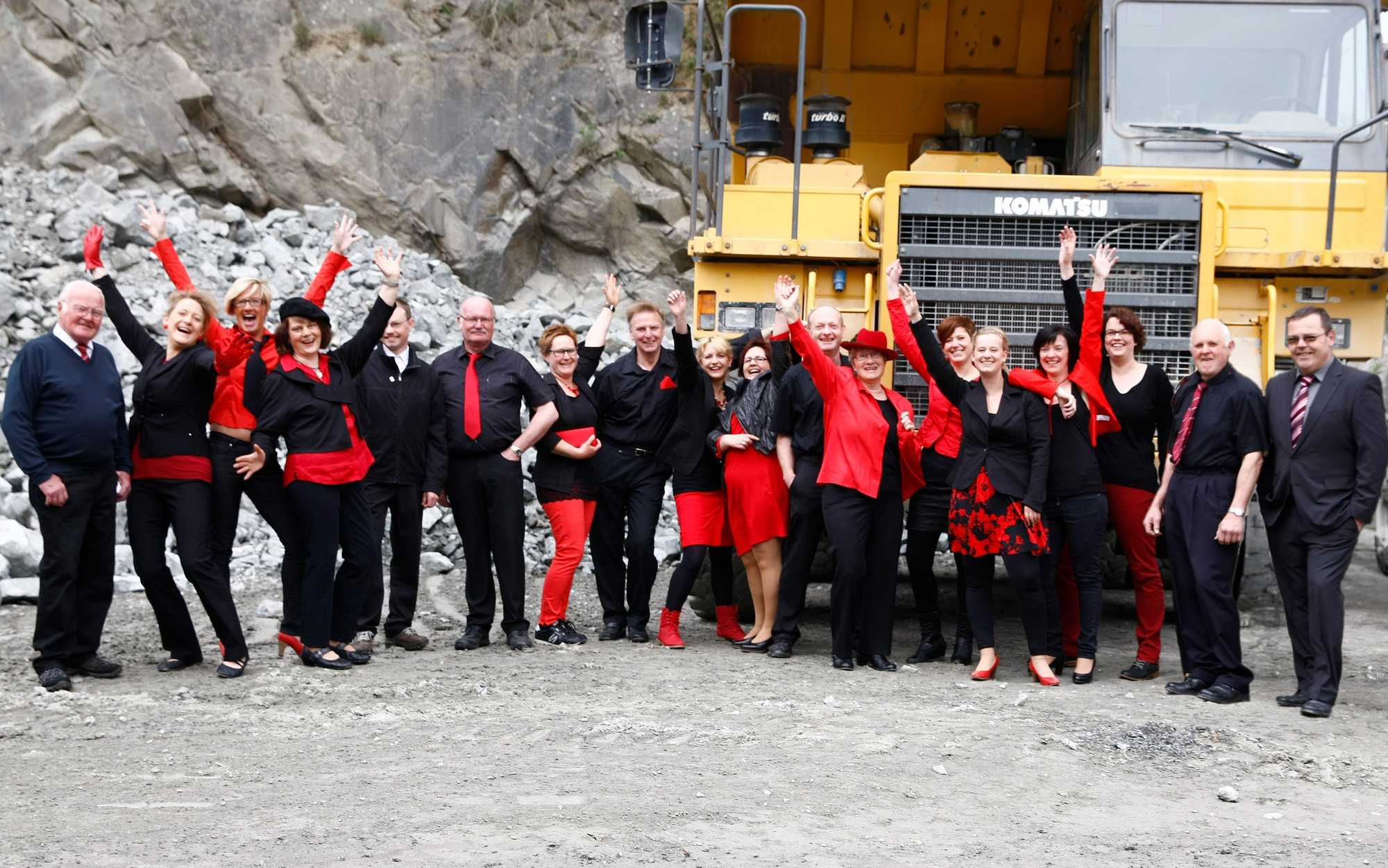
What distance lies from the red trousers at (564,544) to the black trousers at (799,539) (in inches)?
43.8

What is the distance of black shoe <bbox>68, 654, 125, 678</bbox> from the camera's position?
636 centimetres

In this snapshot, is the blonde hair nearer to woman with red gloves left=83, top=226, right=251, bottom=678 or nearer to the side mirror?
woman with red gloves left=83, top=226, right=251, bottom=678

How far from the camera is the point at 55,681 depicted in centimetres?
605

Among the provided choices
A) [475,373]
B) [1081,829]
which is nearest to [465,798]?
[1081,829]

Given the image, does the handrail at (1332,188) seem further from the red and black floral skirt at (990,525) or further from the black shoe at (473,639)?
the black shoe at (473,639)

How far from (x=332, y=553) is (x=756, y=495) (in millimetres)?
2201

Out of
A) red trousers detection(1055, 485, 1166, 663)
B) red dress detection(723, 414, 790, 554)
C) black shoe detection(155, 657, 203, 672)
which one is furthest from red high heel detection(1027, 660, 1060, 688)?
black shoe detection(155, 657, 203, 672)

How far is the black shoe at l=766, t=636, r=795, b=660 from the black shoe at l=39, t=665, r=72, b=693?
3.42 meters

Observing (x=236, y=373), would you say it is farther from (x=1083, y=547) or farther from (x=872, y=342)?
(x=1083, y=547)

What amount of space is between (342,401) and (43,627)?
1697mm

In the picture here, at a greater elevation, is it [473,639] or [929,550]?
[929,550]

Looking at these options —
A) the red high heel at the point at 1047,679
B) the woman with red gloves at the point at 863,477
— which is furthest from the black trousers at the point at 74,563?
the red high heel at the point at 1047,679

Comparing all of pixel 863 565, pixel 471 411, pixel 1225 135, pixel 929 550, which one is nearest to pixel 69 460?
pixel 471 411

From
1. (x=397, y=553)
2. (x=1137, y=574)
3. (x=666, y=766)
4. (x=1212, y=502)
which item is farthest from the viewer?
(x=397, y=553)
